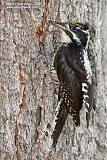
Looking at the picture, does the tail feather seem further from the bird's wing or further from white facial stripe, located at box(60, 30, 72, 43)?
white facial stripe, located at box(60, 30, 72, 43)

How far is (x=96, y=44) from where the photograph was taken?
10.5 ft

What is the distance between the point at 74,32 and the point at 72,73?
30cm

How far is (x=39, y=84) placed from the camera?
3.43 metres

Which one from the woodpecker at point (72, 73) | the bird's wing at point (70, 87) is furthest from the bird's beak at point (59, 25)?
the bird's wing at point (70, 87)

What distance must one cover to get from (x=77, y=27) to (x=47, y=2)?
31 centimetres

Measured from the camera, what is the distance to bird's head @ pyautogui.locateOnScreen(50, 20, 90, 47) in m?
3.19

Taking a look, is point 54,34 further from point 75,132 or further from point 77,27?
point 75,132

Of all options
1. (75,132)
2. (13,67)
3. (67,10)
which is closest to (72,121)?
(75,132)

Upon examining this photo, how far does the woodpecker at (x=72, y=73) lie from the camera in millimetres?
3246

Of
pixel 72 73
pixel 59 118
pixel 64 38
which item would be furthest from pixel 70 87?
pixel 64 38

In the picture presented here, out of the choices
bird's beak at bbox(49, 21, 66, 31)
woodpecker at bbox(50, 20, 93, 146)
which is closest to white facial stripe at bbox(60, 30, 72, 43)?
woodpecker at bbox(50, 20, 93, 146)

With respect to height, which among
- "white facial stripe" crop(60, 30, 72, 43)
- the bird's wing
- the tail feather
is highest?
"white facial stripe" crop(60, 30, 72, 43)

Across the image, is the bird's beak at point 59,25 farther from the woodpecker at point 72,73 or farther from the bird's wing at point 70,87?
the bird's wing at point 70,87

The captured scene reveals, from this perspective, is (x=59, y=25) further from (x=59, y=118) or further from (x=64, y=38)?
(x=59, y=118)
